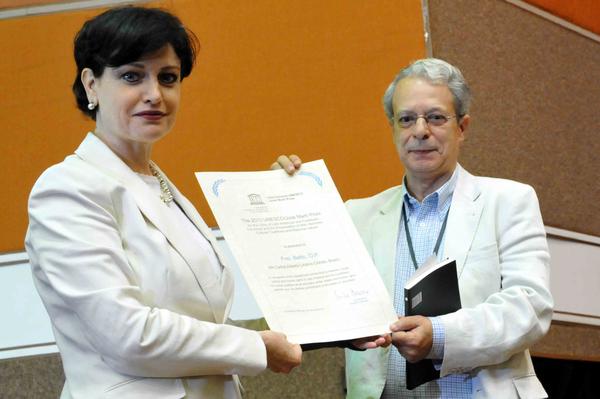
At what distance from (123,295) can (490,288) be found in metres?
0.97

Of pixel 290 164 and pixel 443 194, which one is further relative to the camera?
pixel 443 194

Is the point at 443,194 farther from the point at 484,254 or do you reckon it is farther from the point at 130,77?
the point at 130,77

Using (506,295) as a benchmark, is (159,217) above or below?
above

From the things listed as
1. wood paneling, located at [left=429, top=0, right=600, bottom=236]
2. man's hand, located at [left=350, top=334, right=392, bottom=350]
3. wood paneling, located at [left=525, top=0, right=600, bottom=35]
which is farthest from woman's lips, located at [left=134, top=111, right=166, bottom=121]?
wood paneling, located at [left=525, top=0, right=600, bottom=35]

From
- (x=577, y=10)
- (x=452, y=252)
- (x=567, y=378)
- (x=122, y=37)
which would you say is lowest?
(x=567, y=378)

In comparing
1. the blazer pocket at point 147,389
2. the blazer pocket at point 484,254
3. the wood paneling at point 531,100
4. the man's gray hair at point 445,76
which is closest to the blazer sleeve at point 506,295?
the blazer pocket at point 484,254

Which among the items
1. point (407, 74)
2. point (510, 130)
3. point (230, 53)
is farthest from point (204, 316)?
point (510, 130)

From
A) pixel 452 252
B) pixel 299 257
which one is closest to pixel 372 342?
pixel 299 257

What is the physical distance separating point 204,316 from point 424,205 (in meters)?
0.79

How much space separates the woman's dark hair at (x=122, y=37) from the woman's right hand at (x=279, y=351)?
2.12ft

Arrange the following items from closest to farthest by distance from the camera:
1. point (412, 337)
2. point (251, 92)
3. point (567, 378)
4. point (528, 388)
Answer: point (412, 337)
point (528, 388)
point (251, 92)
point (567, 378)

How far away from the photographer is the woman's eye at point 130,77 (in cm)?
202

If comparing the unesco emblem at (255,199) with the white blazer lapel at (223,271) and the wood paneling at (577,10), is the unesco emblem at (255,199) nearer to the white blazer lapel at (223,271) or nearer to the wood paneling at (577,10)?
the white blazer lapel at (223,271)

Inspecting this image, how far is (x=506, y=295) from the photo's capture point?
7.44ft
